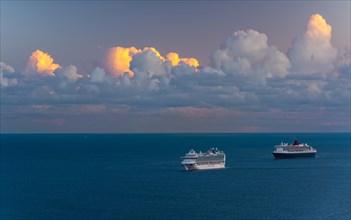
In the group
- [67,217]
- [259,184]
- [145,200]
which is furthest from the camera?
[259,184]

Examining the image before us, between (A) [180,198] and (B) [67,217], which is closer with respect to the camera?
(B) [67,217]

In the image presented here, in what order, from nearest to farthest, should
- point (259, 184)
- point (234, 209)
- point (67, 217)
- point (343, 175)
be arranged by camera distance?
point (67, 217), point (234, 209), point (259, 184), point (343, 175)

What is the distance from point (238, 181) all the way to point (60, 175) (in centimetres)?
6477

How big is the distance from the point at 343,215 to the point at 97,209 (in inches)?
2022

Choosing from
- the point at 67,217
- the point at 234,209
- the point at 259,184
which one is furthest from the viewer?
the point at 259,184

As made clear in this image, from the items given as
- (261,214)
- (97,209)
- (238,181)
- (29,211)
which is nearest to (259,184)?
(238,181)

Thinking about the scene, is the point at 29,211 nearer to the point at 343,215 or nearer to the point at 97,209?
the point at 97,209

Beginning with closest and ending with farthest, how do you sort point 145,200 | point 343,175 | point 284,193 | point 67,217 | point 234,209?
point 67,217 → point 234,209 → point 145,200 → point 284,193 → point 343,175

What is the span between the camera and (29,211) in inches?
4700

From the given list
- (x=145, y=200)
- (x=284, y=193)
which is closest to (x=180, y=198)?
(x=145, y=200)

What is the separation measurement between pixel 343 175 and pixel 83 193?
9079cm

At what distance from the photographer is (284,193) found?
141375 millimetres

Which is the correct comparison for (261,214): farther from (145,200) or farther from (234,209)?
(145,200)

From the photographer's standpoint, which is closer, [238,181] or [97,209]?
[97,209]
